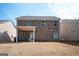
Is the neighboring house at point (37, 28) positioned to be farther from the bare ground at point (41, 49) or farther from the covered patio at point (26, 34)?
the bare ground at point (41, 49)

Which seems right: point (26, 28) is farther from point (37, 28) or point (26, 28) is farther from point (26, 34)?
point (37, 28)

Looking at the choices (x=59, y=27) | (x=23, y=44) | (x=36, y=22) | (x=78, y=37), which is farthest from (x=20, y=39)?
(x=78, y=37)

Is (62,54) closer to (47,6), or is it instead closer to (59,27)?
(59,27)

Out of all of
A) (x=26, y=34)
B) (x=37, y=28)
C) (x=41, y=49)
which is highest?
(x=37, y=28)

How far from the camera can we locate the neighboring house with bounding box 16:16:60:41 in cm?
471

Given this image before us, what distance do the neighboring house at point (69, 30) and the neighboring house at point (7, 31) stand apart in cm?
107

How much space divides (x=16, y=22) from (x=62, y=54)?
1.20 meters

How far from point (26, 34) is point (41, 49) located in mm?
465

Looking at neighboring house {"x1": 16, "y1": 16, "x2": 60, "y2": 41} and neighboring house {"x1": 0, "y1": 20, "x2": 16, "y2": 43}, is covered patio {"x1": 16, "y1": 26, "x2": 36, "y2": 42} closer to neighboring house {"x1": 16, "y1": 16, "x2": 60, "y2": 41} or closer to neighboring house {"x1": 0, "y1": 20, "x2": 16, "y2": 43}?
neighboring house {"x1": 16, "y1": 16, "x2": 60, "y2": 41}

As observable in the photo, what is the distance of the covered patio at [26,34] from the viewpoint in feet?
15.4

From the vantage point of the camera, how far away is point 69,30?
4.76 metres

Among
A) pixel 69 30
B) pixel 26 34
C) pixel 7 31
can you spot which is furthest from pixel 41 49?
pixel 7 31

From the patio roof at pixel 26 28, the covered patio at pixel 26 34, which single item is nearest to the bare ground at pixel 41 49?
the covered patio at pixel 26 34

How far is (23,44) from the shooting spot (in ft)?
15.4
